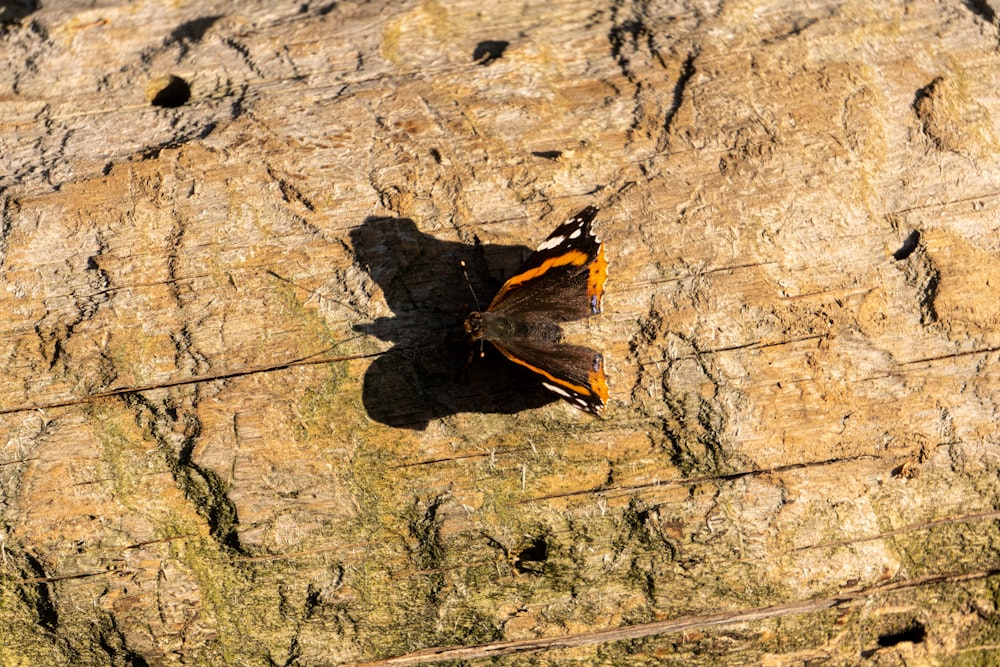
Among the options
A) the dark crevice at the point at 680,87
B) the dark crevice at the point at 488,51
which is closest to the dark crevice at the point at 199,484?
the dark crevice at the point at 488,51

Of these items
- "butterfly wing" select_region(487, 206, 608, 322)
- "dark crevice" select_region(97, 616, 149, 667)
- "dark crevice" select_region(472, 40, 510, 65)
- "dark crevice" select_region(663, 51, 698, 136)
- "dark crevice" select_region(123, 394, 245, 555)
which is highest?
"dark crevice" select_region(472, 40, 510, 65)

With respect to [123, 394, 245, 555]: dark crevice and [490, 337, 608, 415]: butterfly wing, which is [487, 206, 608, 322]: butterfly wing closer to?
[490, 337, 608, 415]: butterfly wing

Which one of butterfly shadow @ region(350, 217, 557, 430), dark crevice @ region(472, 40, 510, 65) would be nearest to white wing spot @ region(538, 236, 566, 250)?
butterfly shadow @ region(350, 217, 557, 430)

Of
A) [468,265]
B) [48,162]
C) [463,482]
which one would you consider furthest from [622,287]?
[48,162]

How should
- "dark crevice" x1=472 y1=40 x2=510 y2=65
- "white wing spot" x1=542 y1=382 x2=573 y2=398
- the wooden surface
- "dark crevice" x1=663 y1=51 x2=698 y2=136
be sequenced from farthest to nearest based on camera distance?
1. "dark crevice" x1=472 y1=40 x2=510 y2=65
2. "dark crevice" x1=663 y1=51 x2=698 y2=136
3. the wooden surface
4. "white wing spot" x1=542 y1=382 x2=573 y2=398

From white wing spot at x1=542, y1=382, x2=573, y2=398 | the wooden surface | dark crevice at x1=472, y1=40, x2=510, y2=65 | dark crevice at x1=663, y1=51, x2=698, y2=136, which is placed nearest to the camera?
white wing spot at x1=542, y1=382, x2=573, y2=398

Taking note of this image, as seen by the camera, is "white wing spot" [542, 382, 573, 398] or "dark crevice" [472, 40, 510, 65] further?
"dark crevice" [472, 40, 510, 65]

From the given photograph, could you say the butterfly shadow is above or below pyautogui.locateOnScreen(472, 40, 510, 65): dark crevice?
below

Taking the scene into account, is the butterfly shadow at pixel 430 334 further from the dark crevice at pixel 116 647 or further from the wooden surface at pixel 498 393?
the dark crevice at pixel 116 647
